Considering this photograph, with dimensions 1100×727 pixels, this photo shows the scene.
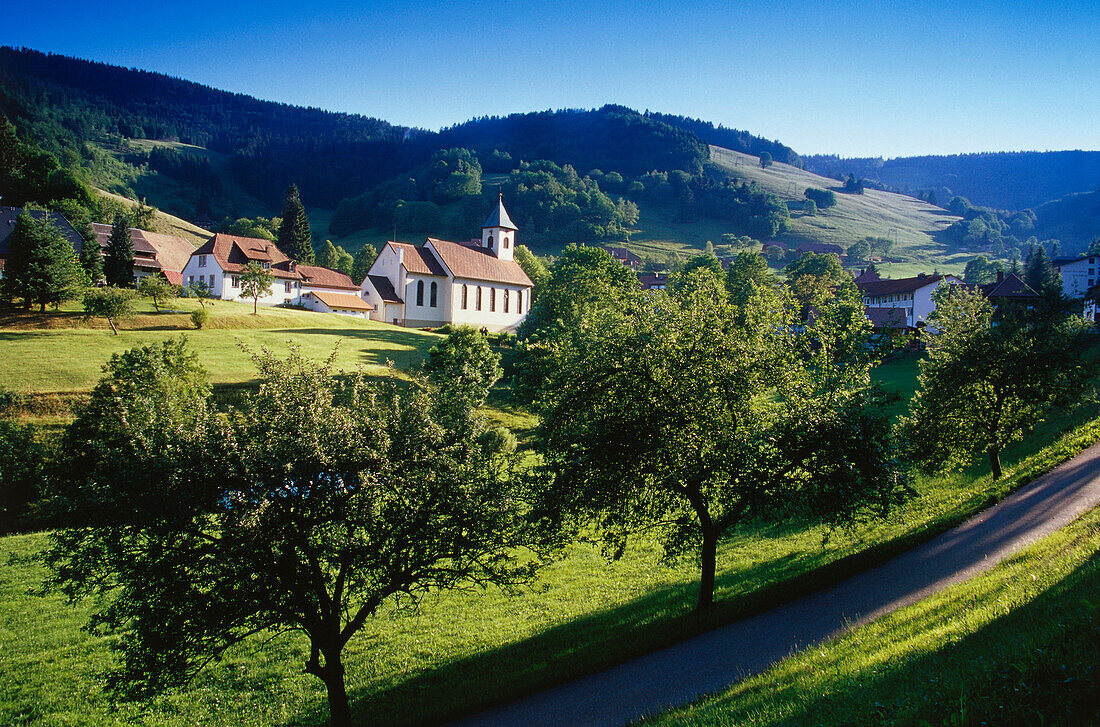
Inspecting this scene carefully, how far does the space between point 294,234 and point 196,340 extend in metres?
72.4

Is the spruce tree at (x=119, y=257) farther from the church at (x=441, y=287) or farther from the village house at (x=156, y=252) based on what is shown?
the church at (x=441, y=287)

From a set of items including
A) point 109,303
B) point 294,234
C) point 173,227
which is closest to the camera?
point 109,303

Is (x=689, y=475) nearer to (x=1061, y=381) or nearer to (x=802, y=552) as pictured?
(x=802, y=552)

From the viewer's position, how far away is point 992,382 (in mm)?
23641

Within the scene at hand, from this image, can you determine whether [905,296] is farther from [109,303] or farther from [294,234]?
[294,234]

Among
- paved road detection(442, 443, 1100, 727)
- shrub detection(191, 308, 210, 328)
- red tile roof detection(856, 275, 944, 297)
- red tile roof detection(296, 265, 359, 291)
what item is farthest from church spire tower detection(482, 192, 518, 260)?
paved road detection(442, 443, 1100, 727)

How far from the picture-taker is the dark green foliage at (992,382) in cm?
2317

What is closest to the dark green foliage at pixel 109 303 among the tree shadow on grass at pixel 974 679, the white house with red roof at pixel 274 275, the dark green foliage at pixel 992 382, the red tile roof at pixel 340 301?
the white house with red roof at pixel 274 275

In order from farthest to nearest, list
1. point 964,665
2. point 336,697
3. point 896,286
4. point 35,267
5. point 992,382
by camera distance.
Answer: point 896,286 → point 35,267 → point 992,382 → point 336,697 → point 964,665

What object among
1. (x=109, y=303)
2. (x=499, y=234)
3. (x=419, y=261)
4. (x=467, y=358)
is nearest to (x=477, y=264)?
(x=499, y=234)

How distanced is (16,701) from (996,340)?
109 ft

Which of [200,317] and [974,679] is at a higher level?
[200,317]

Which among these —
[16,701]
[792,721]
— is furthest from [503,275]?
[792,721]

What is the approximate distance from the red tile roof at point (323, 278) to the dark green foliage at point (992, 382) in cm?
7727
